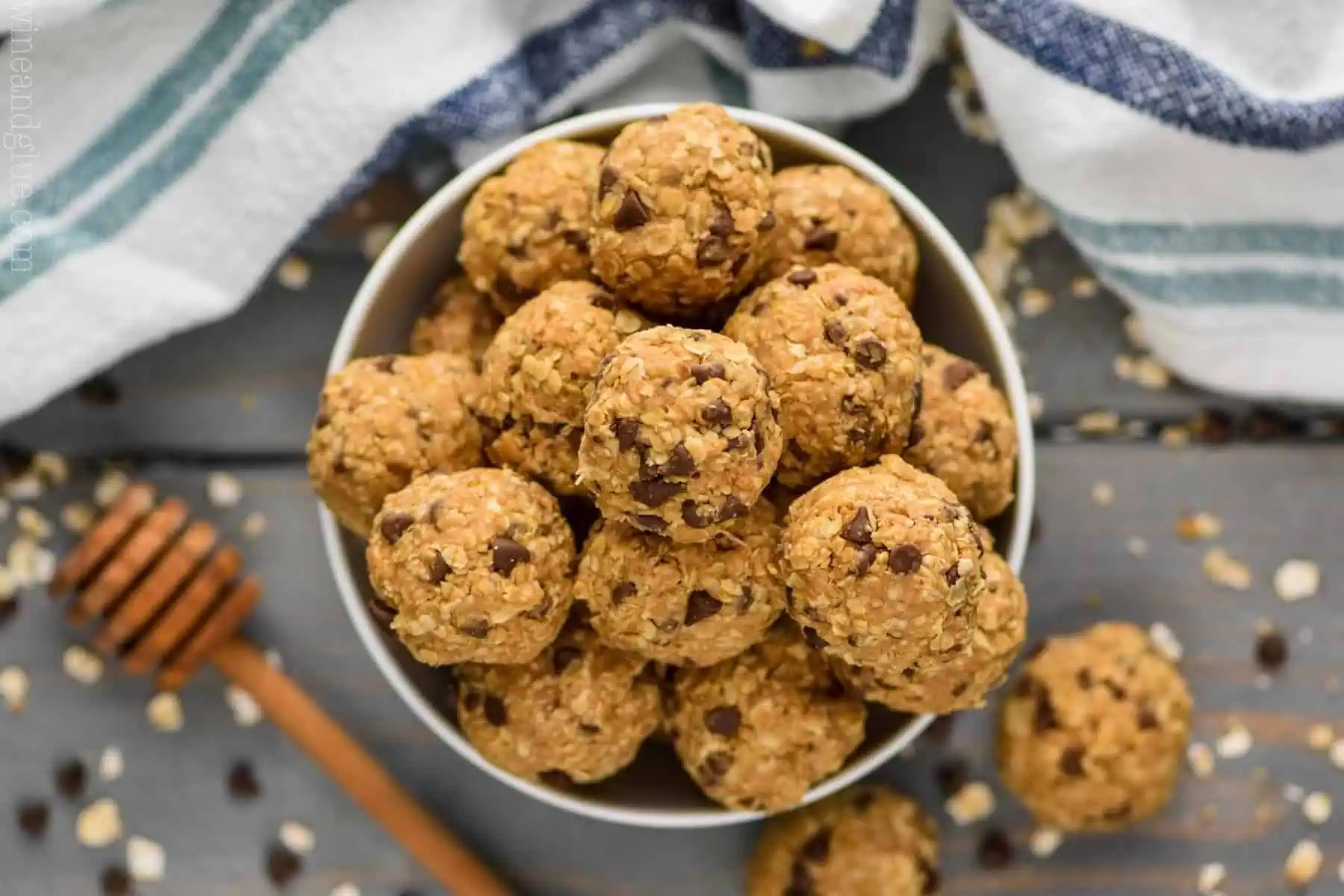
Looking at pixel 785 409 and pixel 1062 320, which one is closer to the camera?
pixel 785 409

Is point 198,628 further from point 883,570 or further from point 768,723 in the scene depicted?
point 883,570

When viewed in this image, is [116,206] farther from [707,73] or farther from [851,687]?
[851,687]

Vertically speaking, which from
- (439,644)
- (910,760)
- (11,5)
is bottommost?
(910,760)

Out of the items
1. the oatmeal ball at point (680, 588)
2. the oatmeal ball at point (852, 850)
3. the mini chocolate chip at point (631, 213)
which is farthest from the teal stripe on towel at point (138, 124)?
the oatmeal ball at point (852, 850)

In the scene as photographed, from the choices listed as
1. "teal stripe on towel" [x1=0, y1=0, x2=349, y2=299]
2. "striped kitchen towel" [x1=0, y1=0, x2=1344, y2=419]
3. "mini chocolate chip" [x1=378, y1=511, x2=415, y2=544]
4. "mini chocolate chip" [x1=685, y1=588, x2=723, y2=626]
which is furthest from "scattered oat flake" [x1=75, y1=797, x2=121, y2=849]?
"mini chocolate chip" [x1=685, y1=588, x2=723, y2=626]

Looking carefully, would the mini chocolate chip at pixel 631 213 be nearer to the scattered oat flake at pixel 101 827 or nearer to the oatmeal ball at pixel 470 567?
the oatmeal ball at pixel 470 567

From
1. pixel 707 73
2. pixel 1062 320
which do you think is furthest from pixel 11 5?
pixel 1062 320
